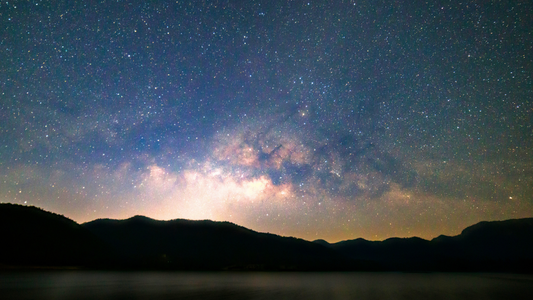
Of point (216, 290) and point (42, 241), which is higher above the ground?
point (42, 241)

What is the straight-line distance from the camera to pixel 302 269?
186m

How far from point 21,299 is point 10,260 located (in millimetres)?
100328

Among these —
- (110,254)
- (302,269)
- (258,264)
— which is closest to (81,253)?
(110,254)

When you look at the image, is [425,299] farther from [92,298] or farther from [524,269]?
[524,269]

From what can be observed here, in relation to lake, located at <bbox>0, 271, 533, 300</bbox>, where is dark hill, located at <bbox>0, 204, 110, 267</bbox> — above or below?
above

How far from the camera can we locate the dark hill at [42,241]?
100m

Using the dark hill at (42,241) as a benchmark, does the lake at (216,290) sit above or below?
below

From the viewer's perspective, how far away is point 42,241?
112 meters

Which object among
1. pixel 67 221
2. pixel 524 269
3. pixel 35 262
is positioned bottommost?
pixel 524 269

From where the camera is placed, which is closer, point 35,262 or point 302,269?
point 35,262

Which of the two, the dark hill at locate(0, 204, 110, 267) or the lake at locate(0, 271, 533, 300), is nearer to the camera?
the lake at locate(0, 271, 533, 300)

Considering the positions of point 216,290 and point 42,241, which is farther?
point 42,241

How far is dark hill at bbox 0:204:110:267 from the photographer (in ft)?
330

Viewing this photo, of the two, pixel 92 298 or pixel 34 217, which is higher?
pixel 34 217
